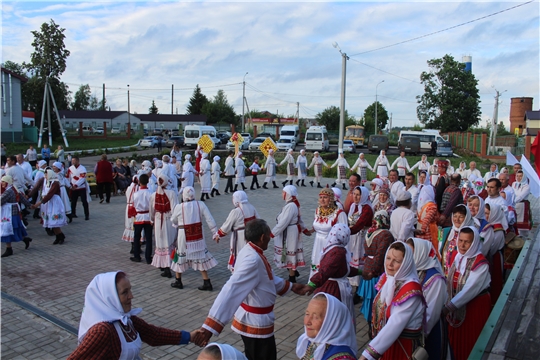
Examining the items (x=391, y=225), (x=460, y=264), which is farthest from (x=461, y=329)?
(x=391, y=225)

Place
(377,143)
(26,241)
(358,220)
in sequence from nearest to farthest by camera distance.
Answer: (358,220)
(26,241)
(377,143)

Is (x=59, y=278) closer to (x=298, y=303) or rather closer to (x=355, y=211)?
(x=298, y=303)

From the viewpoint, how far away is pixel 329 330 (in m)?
2.65

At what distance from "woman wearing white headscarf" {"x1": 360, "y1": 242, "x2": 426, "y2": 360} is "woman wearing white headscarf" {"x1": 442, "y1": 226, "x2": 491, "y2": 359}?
101 cm

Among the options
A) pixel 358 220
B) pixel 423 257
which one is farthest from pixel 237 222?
pixel 423 257

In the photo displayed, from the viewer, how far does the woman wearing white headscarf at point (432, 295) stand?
11.7 ft

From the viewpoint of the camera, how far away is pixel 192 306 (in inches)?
250

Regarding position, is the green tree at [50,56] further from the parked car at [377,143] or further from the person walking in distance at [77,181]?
the person walking in distance at [77,181]

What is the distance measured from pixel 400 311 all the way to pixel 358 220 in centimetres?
314

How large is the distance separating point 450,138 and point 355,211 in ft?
154

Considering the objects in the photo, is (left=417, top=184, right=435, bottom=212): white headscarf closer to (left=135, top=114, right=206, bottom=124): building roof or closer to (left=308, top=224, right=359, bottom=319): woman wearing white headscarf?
(left=308, top=224, right=359, bottom=319): woman wearing white headscarf

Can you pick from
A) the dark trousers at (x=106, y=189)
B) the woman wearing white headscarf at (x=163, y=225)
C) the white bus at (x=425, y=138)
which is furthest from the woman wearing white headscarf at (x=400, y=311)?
the white bus at (x=425, y=138)

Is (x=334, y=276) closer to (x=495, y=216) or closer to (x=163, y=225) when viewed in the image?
(x=495, y=216)

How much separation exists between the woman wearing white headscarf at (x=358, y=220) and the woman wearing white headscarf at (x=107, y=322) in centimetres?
→ 404
